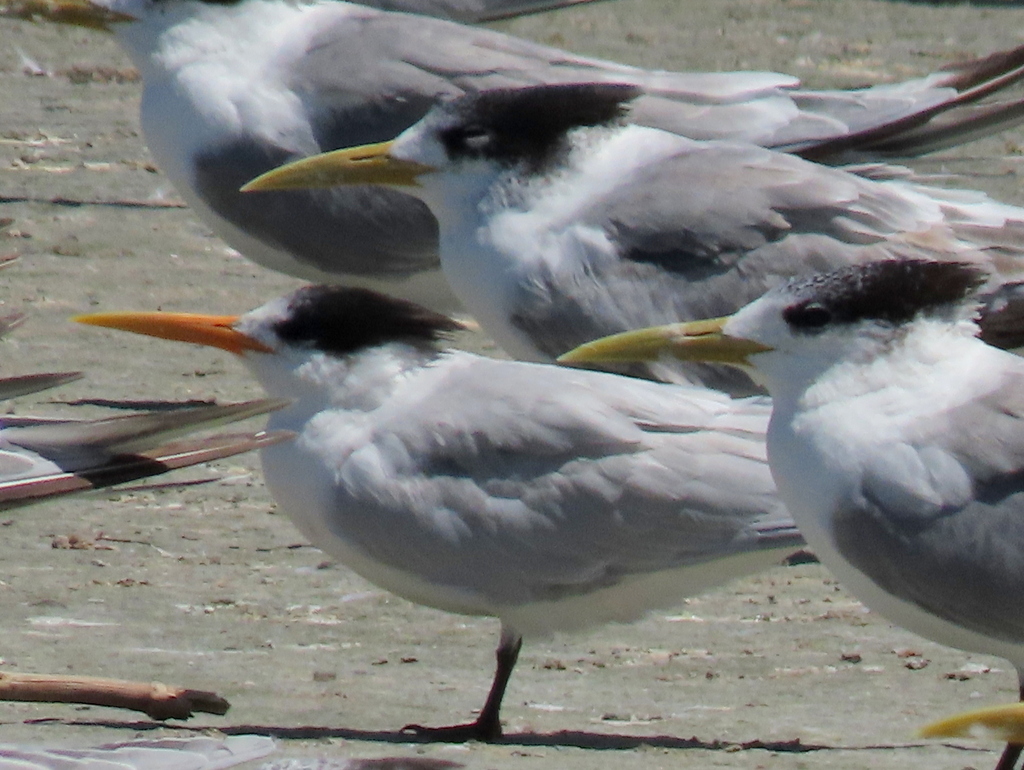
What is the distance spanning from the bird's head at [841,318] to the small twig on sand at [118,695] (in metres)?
1.02

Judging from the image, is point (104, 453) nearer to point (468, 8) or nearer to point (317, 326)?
point (317, 326)

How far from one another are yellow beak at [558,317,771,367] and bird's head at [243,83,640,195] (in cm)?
121

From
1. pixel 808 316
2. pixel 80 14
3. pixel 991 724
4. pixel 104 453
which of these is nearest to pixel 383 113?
pixel 80 14

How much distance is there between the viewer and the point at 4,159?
8.53 metres

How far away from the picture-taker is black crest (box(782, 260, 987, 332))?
395 cm

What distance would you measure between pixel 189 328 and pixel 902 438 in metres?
1.59

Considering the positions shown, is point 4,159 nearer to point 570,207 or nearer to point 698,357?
point 570,207

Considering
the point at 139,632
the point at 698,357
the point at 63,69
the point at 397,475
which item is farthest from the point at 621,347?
the point at 63,69

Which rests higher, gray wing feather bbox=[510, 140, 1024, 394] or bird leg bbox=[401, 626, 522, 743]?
gray wing feather bbox=[510, 140, 1024, 394]

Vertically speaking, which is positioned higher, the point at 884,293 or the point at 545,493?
the point at 884,293

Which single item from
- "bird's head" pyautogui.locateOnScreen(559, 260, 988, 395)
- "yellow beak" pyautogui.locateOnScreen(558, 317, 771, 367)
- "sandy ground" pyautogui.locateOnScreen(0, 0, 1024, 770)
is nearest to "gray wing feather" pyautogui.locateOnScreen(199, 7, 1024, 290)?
"sandy ground" pyautogui.locateOnScreen(0, 0, 1024, 770)

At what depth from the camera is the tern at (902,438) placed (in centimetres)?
376

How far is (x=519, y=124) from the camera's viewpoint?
18.0 feet

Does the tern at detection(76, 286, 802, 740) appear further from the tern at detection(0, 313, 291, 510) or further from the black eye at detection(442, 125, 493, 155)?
the tern at detection(0, 313, 291, 510)
